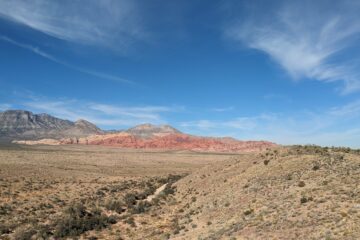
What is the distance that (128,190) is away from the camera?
150ft

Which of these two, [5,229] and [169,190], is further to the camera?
[169,190]

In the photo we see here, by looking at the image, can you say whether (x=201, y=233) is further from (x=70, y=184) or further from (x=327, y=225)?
(x=70, y=184)

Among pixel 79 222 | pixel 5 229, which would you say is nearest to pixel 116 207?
pixel 79 222

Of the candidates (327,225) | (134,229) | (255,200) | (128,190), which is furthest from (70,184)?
(327,225)

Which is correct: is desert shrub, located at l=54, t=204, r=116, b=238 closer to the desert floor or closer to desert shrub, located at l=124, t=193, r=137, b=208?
the desert floor

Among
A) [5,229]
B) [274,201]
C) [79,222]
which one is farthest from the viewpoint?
[79,222]

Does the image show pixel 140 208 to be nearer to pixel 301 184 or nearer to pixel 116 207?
pixel 116 207

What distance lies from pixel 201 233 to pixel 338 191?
25.9 feet

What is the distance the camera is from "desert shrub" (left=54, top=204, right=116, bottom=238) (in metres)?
24.4

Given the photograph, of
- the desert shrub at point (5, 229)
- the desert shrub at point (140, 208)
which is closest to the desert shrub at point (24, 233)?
the desert shrub at point (5, 229)

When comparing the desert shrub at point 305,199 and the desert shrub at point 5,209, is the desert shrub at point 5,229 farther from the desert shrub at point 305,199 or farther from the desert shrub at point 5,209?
the desert shrub at point 305,199

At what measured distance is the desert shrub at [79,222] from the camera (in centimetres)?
2439

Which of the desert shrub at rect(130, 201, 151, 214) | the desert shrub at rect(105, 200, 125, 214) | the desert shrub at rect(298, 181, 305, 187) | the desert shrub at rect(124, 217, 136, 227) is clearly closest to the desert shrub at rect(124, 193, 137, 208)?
the desert shrub at rect(105, 200, 125, 214)

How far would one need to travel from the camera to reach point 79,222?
86.0 feet
